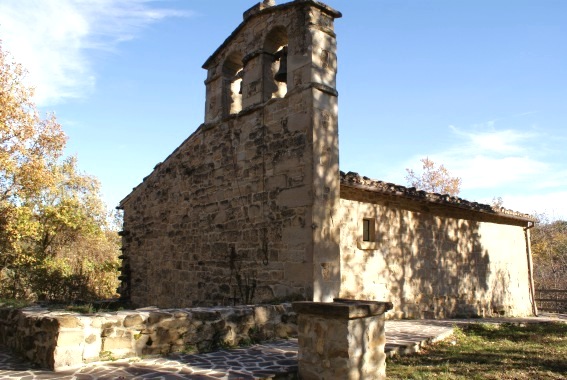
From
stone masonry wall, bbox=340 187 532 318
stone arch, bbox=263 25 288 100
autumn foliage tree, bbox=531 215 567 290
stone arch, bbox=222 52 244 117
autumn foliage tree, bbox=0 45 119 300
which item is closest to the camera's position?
stone arch, bbox=263 25 288 100

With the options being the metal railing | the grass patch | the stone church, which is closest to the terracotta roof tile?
the stone church

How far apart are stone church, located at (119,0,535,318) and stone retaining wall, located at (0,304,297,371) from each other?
1.04 meters

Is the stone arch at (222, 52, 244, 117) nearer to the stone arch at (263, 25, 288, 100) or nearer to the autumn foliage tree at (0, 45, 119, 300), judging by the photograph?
the stone arch at (263, 25, 288, 100)

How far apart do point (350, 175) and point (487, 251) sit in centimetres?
597

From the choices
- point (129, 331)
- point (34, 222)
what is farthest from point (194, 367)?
point (34, 222)

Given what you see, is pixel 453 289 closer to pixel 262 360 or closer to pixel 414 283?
pixel 414 283

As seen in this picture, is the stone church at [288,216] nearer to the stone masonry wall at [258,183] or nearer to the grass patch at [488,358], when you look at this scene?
the stone masonry wall at [258,183]

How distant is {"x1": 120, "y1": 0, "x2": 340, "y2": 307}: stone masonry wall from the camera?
262 inches

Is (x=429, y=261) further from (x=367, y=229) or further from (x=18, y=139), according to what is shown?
(x=18, y=139)

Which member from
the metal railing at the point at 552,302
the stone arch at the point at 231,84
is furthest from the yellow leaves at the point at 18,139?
the metal railing at the point at 552,302

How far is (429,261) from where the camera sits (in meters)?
9.88

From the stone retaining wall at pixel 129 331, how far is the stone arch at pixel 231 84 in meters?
4.66

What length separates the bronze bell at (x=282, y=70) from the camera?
296 inches

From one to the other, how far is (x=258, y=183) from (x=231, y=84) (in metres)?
2.71
